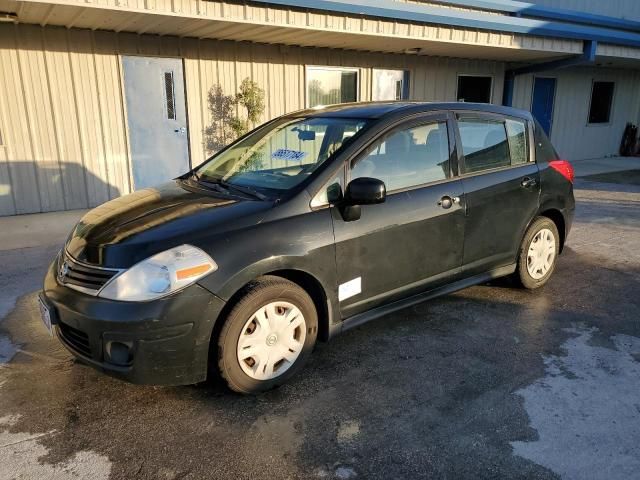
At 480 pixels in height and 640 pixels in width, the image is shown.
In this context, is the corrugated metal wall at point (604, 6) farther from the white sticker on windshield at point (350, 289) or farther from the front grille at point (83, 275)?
the front grille at point (83, 275)

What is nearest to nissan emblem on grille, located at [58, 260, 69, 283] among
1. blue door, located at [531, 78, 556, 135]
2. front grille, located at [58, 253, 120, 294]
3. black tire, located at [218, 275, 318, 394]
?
front grille, located at [58, 253, 120, 294]

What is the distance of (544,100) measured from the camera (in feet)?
46.5

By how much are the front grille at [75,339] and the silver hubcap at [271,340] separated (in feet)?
2.64

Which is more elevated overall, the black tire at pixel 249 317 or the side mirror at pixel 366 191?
the side mirror at pixel 366 191

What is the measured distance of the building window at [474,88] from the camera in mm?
12550

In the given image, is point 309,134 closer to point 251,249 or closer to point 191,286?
point 251,249

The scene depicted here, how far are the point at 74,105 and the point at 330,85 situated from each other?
483cm

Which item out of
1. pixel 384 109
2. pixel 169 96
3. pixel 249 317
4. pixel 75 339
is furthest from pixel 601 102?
pixel 75 339

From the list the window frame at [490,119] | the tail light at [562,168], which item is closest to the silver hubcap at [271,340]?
the window frame at [490,119]

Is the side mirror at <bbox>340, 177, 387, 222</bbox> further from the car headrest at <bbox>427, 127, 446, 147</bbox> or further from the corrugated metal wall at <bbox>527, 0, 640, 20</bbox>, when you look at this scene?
the corrugated metal wall at <bbox>527, 0, 640, 20</bbox>

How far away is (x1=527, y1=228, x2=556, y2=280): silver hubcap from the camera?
4598 mm

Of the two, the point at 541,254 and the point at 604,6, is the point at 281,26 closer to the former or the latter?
the point at 541,254

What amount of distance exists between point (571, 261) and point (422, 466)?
160 inches

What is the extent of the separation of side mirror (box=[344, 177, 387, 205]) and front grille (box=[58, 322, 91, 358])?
5.53 ft
